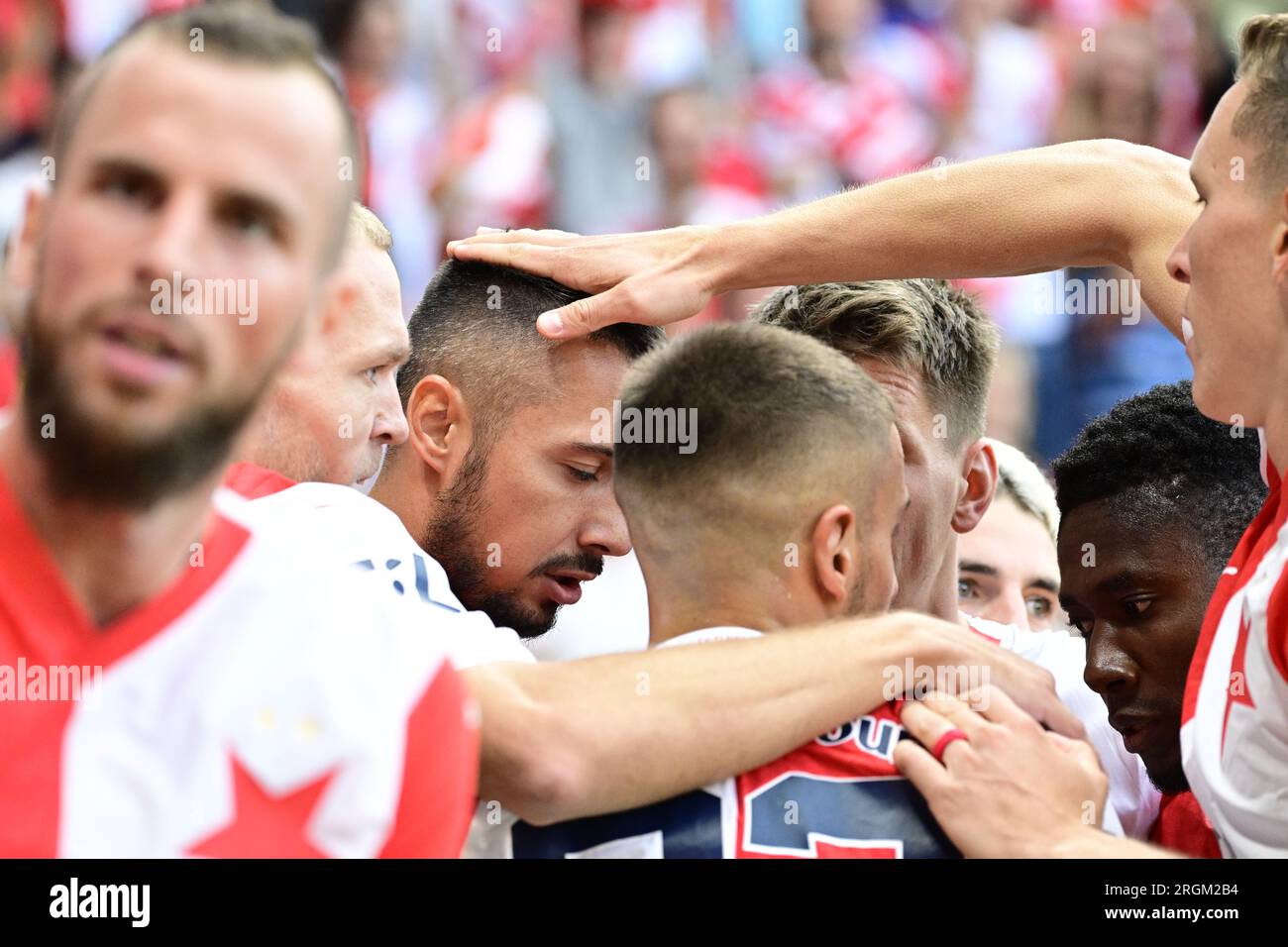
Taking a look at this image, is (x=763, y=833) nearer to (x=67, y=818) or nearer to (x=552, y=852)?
(x=552, y=852)

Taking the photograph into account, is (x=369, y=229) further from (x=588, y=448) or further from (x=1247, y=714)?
(x=1247, y=714)

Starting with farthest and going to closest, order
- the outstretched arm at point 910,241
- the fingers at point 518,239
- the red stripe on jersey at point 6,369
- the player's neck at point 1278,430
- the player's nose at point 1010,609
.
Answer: the red stripe on jersey at point 6,369
the player's nose at point 1010,609
the fingers at point 518,239
the outstretched arm at point 910,241
the player's neck at point 1278,430

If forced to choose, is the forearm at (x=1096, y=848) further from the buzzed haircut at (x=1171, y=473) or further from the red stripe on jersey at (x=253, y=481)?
the red stripe on jersey at (x=253, y=481)

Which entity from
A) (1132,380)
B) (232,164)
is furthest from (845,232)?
(1132,380)

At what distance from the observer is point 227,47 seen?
126cm

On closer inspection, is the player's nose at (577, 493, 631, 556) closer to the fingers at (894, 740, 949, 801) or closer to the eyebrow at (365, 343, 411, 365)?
the eyebrow at (365, 343, 411, 365)

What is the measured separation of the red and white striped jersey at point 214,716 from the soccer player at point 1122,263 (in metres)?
0.71

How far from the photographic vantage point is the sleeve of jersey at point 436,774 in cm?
137

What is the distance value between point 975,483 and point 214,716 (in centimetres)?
170

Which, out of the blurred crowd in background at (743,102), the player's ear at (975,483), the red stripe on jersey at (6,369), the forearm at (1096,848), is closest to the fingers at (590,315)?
the player's ear at (975,483)

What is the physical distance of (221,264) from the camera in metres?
1.20

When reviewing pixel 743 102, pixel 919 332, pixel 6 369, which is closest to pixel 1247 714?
pixel 919 332

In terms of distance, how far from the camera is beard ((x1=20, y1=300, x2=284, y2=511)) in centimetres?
118

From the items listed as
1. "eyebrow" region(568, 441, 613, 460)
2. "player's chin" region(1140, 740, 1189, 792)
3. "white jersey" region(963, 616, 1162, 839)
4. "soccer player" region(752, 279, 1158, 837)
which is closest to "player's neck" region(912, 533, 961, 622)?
"soccer player" region(752, 279, 1158, 837)
